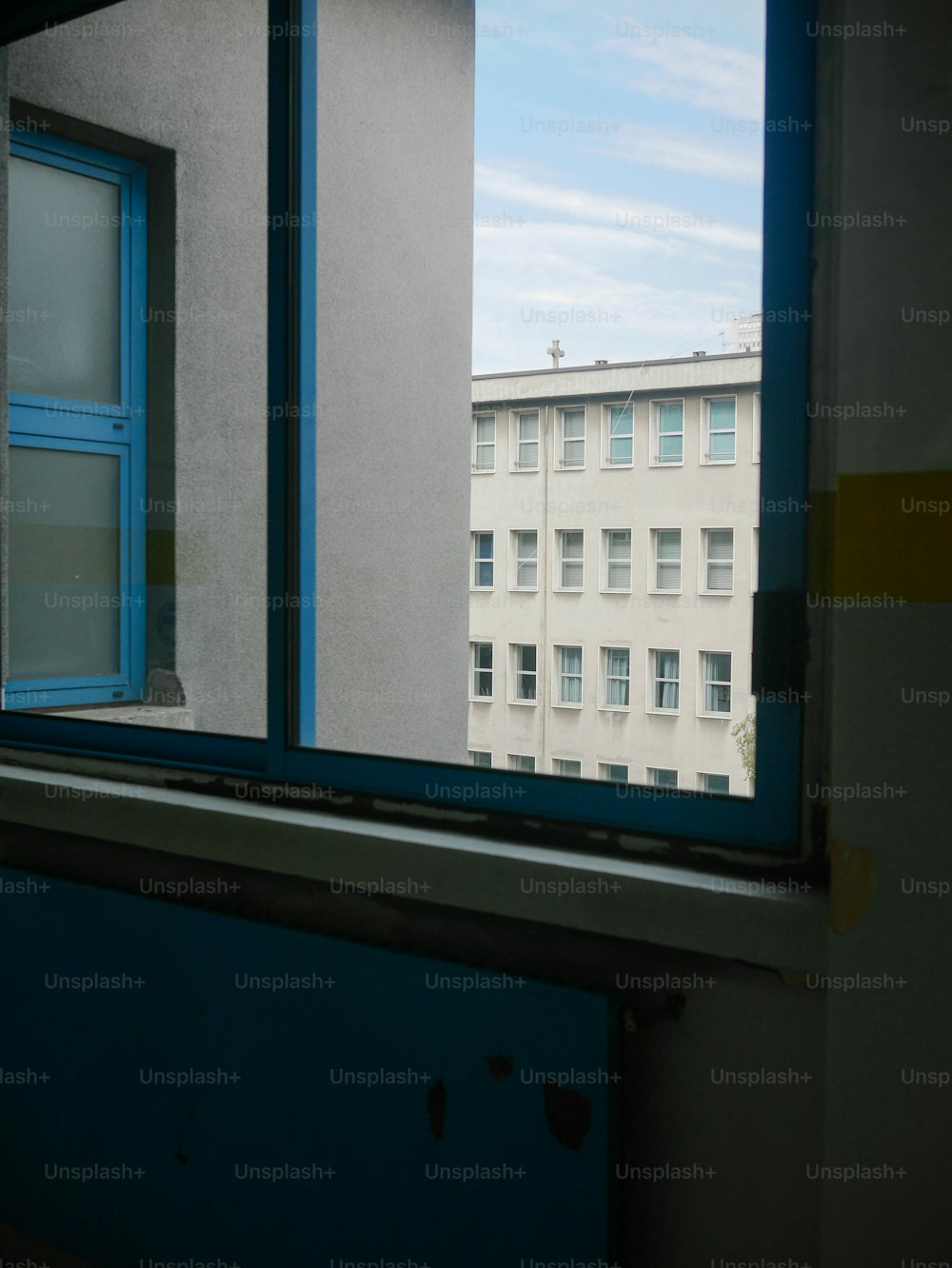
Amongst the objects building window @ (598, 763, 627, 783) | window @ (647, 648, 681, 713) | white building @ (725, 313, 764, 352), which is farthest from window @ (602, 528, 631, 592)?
building window @ (598, 763, 627, 783)

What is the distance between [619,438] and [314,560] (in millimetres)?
4274

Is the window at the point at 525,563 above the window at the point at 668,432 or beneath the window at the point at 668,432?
beneath

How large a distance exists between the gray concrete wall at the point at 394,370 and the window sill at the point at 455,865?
225 cm

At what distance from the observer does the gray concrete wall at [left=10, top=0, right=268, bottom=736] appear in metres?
3.46

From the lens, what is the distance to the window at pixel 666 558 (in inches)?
176

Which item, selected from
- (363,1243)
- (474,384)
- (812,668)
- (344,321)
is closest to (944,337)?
(812,668)

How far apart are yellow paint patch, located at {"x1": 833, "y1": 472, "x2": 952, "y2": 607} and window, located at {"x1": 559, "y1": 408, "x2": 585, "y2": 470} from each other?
14.2 feet

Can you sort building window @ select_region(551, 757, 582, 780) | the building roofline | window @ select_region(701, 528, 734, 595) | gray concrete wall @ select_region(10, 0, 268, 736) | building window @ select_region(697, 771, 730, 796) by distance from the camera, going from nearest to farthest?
building window @ select_region(697, 771, 730, 796), building window @ select_region(551, 757, 582, 780), window @ select_region(701, 528, 734, 595), the building roofline, gray concrete wall @ select_region(10, 0, 268, 736)

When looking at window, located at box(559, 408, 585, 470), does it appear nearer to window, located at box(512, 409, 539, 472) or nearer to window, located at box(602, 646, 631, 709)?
window, located at box(512, 409, 539, 472)

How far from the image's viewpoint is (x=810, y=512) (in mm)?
1217

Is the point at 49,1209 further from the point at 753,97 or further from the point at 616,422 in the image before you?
the point at 616,422

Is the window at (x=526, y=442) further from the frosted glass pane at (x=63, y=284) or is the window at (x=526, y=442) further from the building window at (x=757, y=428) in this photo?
the building window at (x=757, y=428)

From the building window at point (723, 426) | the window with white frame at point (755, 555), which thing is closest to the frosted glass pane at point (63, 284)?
the building window at point (723, 426)

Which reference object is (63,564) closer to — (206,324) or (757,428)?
(206,324)
